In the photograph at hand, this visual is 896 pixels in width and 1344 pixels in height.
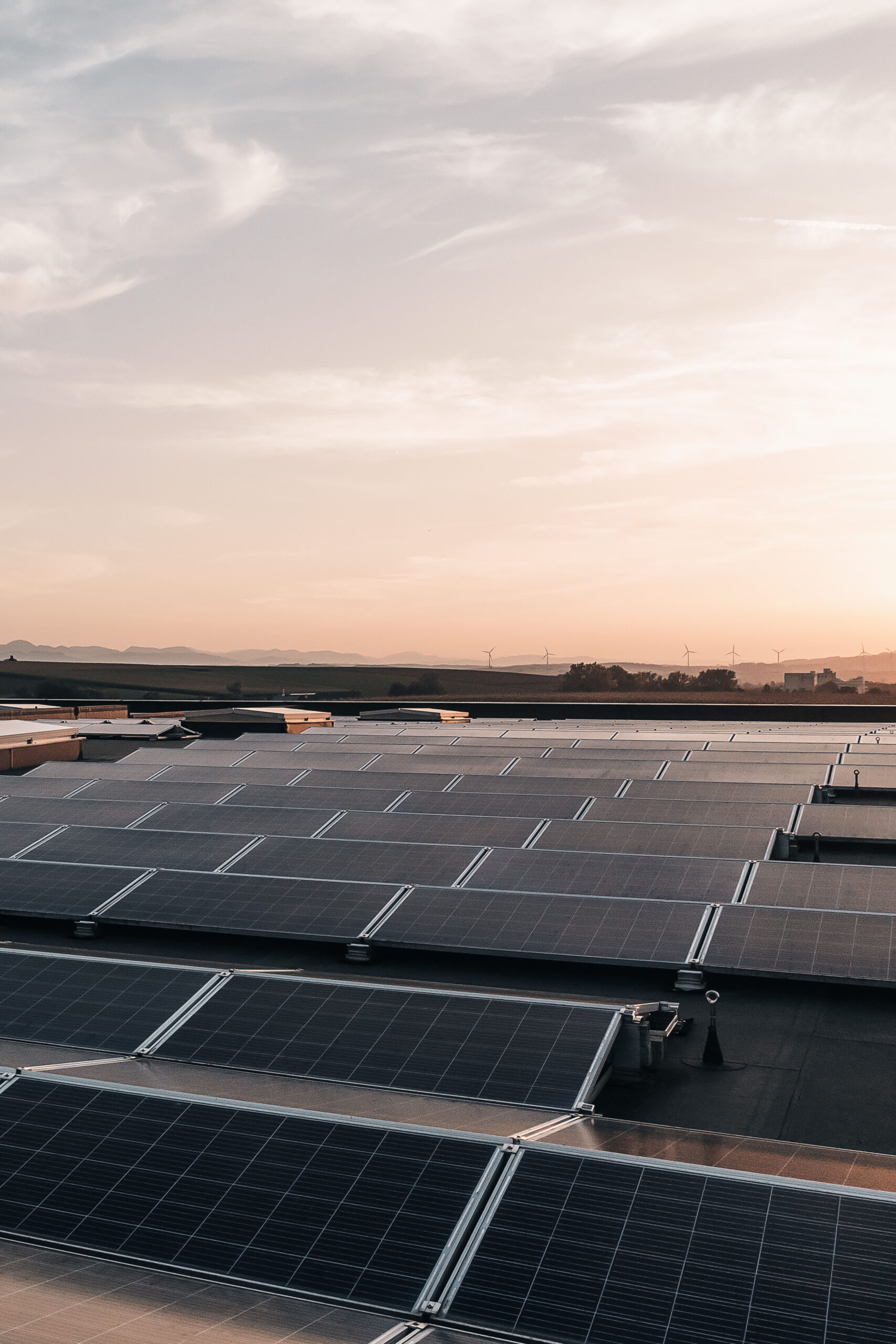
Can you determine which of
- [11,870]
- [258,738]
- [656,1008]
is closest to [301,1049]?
[656,1008]

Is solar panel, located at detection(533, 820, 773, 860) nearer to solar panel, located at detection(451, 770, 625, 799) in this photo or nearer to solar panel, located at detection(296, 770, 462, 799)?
solar panel, located at detection(451, 770, 625, 799)

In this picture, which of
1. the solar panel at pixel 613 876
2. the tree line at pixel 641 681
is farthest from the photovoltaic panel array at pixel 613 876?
the tree line at pixel 641 681

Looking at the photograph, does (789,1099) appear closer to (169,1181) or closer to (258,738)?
(169,1181)

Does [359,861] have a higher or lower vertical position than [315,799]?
lower

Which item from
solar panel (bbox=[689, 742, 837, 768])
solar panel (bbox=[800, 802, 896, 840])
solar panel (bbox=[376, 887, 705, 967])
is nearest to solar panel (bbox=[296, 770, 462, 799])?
solar panel (bbox=[800, 802, 896, 840])

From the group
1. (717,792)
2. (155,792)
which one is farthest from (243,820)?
(717,792)

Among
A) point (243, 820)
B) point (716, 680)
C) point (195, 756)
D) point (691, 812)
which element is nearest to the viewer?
point (243, 820)

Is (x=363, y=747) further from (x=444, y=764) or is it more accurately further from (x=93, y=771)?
(x=93, y=771)
